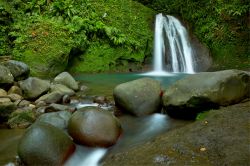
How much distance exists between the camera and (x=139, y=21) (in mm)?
14898

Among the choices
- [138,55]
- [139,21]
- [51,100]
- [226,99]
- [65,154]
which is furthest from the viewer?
[139,21]

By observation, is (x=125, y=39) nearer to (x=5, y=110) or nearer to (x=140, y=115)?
(x=140, y=115)

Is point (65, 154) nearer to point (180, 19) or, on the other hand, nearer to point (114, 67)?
point (114, 67)

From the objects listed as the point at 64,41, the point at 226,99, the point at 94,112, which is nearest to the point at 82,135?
the point at 94,112

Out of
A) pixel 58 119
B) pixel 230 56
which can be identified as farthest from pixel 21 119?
pixel 230 56

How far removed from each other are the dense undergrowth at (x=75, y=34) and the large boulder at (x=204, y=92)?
6.57 metres

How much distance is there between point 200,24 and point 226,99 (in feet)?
29.2

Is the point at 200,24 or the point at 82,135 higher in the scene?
the point at 200,24

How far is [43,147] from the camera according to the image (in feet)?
15.6

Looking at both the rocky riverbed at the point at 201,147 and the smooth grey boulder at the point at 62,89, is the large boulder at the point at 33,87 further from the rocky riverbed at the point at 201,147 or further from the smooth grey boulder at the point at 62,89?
the rocky riverbed at the point at 201,147

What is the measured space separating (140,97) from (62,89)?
8.83ft

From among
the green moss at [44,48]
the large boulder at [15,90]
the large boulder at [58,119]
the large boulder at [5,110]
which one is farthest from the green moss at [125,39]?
the large boulder at [58,119]

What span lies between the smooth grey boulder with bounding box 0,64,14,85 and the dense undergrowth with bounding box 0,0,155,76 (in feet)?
9.99

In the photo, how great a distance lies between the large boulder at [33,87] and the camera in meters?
8.23
